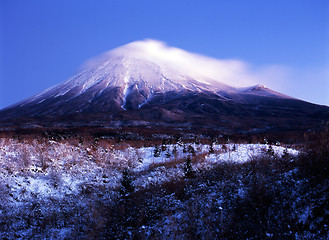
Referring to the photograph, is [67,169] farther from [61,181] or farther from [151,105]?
[151,105]

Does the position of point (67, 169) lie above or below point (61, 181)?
above

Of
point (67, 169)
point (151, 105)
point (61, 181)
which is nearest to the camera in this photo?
point (61, 181)

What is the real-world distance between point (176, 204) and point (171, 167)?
17.6ft

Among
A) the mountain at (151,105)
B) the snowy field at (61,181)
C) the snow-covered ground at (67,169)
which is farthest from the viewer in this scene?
the mountain at (151,105)

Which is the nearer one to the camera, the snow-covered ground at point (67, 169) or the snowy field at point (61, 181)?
the snowy field at point (61, 181)

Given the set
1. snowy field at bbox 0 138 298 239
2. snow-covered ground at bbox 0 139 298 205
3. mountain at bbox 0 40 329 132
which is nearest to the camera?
snowy field at bbox 0 138 298 239

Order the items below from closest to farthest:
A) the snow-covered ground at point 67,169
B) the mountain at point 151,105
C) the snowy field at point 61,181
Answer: the snowy field at point 61,181
the snow-covered ground at point 67,169
the mountain at point 151,105

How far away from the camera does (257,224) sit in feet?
16.4

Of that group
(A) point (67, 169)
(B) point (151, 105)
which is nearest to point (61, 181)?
(A) point (67, 169)

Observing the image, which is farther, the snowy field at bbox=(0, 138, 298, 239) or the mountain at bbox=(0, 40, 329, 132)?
the mountain at bbox=(0, 40, 329, 132)

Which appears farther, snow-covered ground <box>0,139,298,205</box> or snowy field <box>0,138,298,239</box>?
snow-covered ground <box>0,139,298,205</box>

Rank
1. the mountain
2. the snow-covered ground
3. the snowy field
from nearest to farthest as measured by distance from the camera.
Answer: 1. the snowy field
2. the snow-covered ground
3. the mountain

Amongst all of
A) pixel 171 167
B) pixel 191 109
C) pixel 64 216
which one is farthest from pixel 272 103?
pixel 64 216

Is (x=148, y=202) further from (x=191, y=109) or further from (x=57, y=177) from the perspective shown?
(x=191, y=109)
